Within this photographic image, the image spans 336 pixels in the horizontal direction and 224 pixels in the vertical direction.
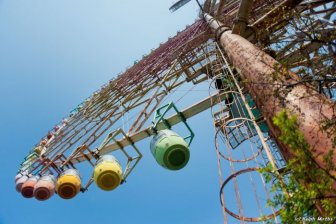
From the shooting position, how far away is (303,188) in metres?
1.62

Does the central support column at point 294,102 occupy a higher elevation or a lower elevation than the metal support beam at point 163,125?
higher

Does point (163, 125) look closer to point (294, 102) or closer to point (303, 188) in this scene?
point (294, 102)

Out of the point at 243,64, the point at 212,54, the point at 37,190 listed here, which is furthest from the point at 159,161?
the point at 212,54

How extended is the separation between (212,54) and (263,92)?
6.09 m

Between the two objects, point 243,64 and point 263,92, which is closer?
point 263,92

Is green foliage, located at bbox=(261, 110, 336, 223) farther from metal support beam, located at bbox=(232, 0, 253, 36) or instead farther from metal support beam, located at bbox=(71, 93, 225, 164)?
metal support beam, located at bbox=(71, 93, 225, 164)

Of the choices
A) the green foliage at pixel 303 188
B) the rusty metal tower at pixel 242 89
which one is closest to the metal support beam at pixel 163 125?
the rusty metal tower at pixel 242 89

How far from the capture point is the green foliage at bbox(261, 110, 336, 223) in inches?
62.1

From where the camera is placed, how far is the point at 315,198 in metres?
1.59

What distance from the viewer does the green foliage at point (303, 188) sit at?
5.17 ft

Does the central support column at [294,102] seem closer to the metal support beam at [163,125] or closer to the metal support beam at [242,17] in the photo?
the metal support beam at [242,17]

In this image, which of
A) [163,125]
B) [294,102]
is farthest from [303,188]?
[163,125]

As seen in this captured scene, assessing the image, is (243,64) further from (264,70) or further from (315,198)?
(315,198)

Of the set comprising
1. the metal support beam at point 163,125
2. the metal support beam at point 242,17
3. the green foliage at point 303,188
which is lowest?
the metal support beam at point 163,125
